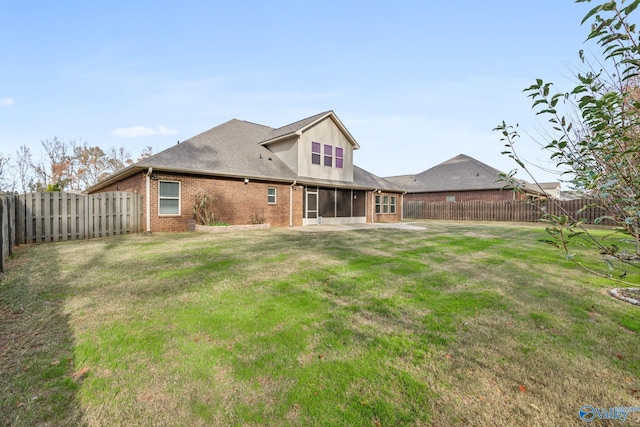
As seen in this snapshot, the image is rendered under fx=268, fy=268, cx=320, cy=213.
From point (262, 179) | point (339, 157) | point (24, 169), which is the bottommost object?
point (262, 179)

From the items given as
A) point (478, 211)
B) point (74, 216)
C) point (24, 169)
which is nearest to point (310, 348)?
point (74, 216)

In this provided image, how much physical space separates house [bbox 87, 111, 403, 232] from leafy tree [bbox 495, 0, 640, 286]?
12630mm

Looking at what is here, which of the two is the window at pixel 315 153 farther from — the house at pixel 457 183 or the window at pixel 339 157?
the house at pixel 457 183

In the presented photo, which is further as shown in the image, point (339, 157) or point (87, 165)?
point (87, 165)

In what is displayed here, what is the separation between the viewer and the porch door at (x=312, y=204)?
682 inches

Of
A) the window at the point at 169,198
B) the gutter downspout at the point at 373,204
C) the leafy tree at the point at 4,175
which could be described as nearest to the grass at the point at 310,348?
the window at the point at 169,198

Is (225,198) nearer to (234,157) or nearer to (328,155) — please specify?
(234,157)

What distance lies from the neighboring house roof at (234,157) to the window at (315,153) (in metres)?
1.30

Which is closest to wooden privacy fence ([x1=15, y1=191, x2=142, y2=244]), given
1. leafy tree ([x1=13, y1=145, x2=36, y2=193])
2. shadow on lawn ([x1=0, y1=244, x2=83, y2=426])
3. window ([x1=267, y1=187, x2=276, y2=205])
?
shadow on lawn ([x1=0, y1=244, x2=83, y2=426])

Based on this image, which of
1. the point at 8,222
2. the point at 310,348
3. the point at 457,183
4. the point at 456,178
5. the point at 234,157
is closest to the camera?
the point at 310,348

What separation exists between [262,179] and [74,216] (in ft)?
26.1

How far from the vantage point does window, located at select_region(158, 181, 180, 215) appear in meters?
12.0

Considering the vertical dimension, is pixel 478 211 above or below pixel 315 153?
below

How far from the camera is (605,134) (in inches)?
84.3
